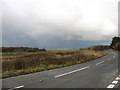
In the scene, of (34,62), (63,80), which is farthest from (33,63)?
(63,80)

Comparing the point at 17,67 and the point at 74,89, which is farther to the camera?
the point at 17,67

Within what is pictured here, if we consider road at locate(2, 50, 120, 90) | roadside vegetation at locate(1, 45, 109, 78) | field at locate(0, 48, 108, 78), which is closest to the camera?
road at locate(2, 50, 120, 90)

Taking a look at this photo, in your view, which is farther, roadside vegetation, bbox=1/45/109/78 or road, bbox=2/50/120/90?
roadside vegetation, bbox=1/45/109/78

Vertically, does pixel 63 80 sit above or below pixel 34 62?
below

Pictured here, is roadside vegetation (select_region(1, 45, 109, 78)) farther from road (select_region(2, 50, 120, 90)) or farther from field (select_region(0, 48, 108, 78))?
road (select_region(2, 50, 120, 90))

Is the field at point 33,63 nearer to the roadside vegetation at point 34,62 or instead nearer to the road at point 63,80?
the roadside vegetation at point 34,62

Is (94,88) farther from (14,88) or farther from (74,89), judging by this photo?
(14,88)

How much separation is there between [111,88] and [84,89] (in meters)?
1.38

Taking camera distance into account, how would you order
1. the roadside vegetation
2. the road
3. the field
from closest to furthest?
the road → the field → the roadside vegetation

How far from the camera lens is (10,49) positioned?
89.9 metres

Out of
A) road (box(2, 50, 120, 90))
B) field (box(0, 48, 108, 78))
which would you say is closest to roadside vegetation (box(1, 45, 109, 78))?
field (box(0, 48, 108, 78))

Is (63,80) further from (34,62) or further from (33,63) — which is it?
(34,62)

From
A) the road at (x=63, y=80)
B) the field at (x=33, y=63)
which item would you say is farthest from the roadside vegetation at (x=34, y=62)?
the road at (x=63, y=80)

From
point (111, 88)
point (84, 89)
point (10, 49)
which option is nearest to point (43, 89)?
point (84, 89)
